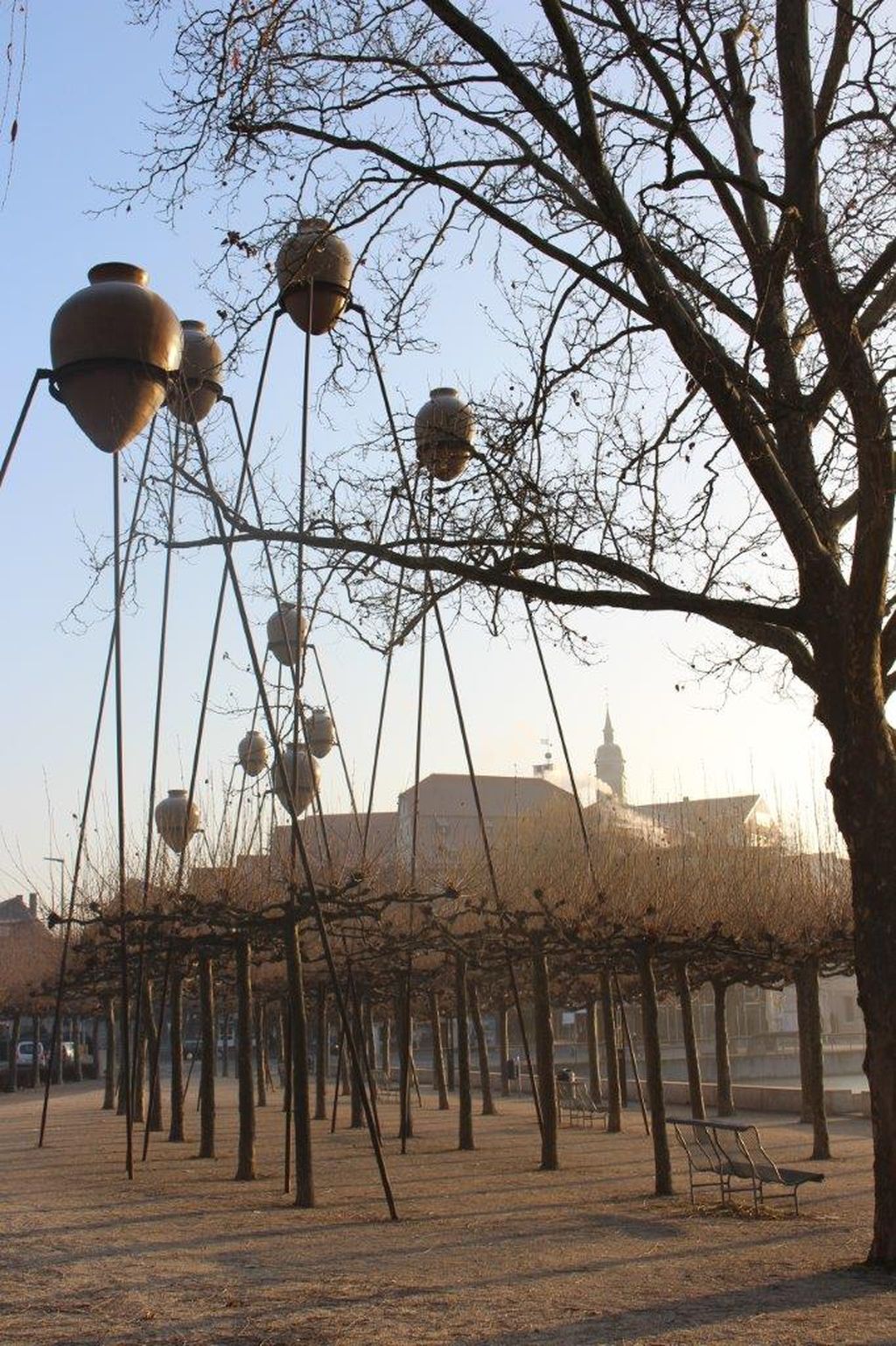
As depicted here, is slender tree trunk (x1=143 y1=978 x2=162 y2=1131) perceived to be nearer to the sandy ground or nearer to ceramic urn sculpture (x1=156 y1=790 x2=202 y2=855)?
the sandy ground

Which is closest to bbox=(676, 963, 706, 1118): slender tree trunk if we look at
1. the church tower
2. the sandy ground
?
the sandy ground

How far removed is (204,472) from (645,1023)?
859 cm

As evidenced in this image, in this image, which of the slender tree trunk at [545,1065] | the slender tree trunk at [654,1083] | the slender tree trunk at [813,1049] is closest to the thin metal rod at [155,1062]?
the slender tree trunk at [545,1065]

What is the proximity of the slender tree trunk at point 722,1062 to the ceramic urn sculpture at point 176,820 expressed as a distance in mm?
13448

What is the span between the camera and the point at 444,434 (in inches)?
442

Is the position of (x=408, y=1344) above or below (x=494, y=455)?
below

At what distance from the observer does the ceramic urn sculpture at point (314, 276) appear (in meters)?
11.5

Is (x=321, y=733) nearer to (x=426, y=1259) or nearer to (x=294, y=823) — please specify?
(x=294, y=823)

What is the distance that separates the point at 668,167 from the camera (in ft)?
32.2

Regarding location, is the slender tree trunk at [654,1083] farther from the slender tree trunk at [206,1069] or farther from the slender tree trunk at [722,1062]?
the slender tree trunk at [722,1062]

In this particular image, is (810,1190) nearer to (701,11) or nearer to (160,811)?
(160,811)

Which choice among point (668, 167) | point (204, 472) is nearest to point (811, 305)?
point (668, 167)

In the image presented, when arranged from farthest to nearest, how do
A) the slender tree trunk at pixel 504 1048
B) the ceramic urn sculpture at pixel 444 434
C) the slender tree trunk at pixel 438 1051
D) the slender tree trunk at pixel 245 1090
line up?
the slender tree trunk at pixel 504 1048 < the slender tree trunk at pixel 438 1051 < the slender tree trunk at pixel 245 1090 < the ceramic urn sculpture at pixel 444 434

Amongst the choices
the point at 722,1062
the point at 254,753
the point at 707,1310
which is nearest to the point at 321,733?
the point at 254,753
